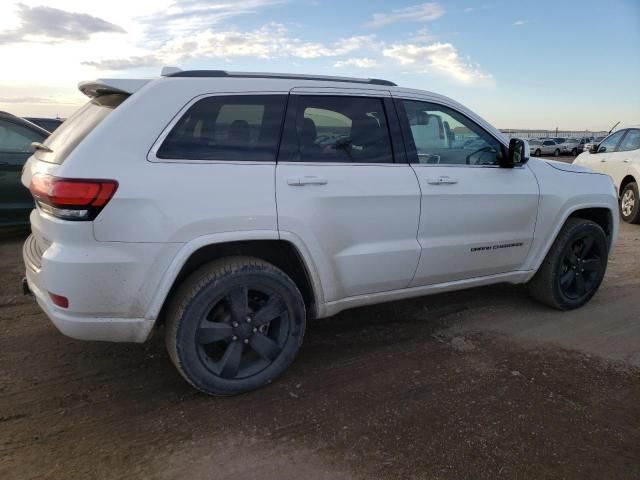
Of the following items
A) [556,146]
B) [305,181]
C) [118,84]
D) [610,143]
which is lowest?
[556,146]

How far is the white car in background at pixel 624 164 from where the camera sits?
9125 mm

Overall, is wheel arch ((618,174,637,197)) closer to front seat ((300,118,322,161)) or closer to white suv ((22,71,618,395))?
white suv ((22,71,618,395))

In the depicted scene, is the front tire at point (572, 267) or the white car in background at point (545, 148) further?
the white car in background at point (545, 148)

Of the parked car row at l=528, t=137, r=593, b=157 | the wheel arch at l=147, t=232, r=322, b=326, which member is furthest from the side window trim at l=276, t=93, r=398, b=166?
the parked car row at l=528, t=137, r=593, b=157

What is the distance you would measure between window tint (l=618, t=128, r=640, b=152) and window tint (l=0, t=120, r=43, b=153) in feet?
31.8

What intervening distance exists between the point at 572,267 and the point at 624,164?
19.9 ft

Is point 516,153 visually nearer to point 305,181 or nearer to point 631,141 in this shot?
point 305,181

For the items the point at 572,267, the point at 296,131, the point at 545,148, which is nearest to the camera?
the point at 296,131

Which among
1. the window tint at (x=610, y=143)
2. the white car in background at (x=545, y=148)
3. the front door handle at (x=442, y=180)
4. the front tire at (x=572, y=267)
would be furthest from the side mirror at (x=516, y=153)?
the white car in background at (x=545, y=148)

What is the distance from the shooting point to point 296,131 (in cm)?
321

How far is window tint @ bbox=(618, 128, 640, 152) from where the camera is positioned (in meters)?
9.25

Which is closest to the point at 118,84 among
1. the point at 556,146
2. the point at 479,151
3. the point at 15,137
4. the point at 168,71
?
the point at 168,71

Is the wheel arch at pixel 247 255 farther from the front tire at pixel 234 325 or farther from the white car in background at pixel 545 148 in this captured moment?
the white car in background at pixel 545 148

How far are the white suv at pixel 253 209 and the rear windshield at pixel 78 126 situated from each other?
2 cm
